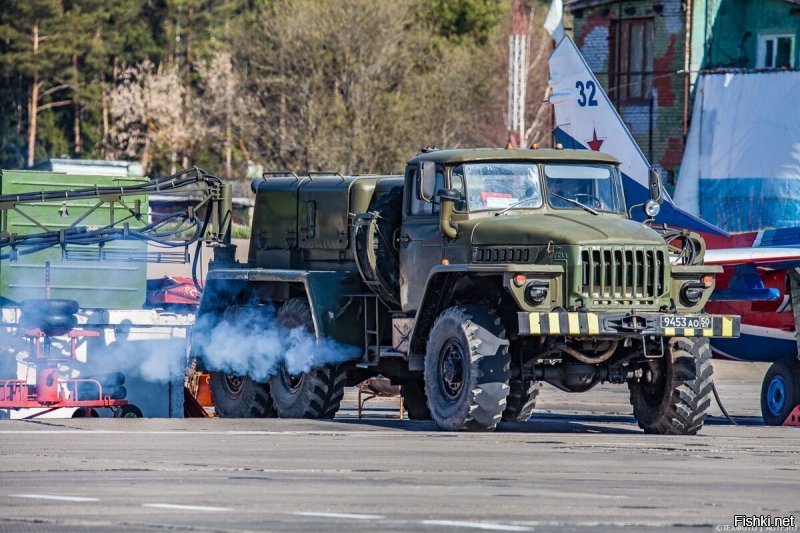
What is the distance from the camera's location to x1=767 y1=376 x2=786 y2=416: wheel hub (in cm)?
2062

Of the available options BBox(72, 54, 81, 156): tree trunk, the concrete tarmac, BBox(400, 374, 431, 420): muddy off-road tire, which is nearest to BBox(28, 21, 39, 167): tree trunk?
BBox(72, 54, 81, 156): tree trunk

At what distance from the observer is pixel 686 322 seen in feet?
50.4

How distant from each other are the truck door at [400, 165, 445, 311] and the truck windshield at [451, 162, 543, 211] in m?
0.28

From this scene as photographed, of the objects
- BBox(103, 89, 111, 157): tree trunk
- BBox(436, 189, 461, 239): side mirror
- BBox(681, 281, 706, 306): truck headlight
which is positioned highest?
BBox(103, 89, 111, 157): tree trunk

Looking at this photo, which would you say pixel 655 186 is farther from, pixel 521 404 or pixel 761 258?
pixel 761 258

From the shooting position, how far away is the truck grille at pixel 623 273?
15164mm


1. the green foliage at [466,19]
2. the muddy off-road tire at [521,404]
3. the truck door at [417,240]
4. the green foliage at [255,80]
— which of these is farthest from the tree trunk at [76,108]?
the truck door at [417,240]

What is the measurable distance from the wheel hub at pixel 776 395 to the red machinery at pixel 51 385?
816cm

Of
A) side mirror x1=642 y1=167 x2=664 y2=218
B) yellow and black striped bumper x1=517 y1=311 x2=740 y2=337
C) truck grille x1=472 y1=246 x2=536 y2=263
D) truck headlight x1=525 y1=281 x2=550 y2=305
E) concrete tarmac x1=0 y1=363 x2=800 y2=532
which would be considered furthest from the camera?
side mirror x1=642 y1=167 x2=664 y2=218

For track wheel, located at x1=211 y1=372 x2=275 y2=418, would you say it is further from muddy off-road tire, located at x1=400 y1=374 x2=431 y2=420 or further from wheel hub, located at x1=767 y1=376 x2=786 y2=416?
wheel hub, located at x1=767 y1=376 x2=786 y2=416

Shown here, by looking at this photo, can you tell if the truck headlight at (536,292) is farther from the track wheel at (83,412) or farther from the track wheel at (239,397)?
the track wheel at (83,412)

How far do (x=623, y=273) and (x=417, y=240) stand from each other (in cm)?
241

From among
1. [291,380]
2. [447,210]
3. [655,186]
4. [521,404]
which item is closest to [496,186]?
[447,210]

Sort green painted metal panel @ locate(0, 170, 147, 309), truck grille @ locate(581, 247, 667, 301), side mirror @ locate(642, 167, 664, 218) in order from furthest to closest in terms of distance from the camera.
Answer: green painted metal panel @ locate(0, 170, 147, 309)
side mirror @ locate(642, 167, 664, 218)
truck grille @ locate(581, 247, 667, 301)
